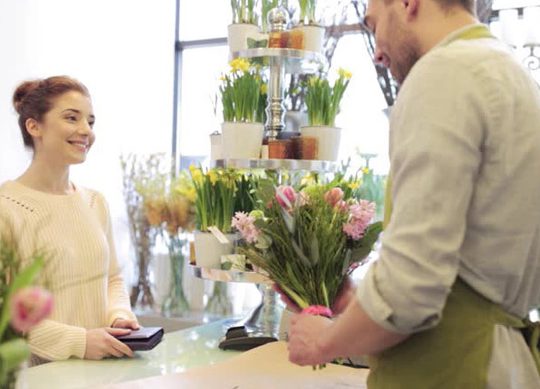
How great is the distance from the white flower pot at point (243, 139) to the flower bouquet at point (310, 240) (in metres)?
0.52

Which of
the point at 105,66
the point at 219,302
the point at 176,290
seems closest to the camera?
the point at 219,302

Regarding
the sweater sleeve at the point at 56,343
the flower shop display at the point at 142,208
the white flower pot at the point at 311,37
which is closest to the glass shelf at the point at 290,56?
the white flower pot at the point at 311,37

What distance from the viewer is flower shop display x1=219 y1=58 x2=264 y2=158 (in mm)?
2242

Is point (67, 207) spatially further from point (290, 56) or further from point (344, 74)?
point (344, 74)

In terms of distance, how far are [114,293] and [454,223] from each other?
4.97 ft

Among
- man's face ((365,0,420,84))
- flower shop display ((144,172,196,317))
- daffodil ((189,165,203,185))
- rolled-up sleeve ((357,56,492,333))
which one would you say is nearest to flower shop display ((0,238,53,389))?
rolled-up sleeve ((357,56,492,333))

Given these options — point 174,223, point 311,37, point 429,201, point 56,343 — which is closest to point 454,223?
point 429,201

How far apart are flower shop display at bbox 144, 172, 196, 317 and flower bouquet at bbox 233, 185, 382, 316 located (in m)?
2.01

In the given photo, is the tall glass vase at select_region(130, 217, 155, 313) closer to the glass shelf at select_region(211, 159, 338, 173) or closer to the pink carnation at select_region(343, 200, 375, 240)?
the glass shelf at select_region(211, 159, 338, 173)

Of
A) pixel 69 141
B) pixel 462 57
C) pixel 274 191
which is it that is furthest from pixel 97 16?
pixel 462 57

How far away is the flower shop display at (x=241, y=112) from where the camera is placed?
2242 millimetres

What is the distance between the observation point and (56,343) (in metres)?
1.84

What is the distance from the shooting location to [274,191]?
172 cm

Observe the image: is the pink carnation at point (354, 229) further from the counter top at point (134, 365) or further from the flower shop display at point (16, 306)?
the flower shop display at point (16, 306)
